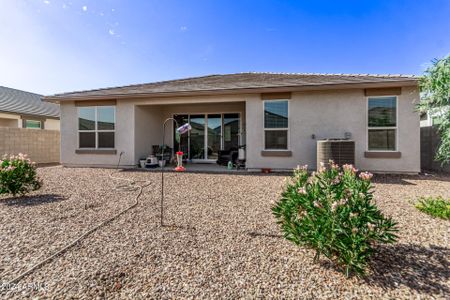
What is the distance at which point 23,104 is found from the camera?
691 inches

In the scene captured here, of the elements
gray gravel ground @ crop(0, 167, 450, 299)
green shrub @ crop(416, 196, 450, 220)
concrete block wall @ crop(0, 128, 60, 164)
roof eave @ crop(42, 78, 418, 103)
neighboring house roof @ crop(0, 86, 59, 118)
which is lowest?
gray gravel ground @ crop(0, 167, 450, 299)

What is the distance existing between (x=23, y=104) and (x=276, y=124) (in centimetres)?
2103

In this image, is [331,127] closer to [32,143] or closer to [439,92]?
[439,92]

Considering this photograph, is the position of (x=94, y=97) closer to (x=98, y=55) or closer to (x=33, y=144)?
(x=98, y=55)

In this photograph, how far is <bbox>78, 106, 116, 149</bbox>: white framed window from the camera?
375 inches

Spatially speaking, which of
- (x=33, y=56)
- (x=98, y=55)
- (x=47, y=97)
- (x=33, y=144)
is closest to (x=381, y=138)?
(x=98, y=55)

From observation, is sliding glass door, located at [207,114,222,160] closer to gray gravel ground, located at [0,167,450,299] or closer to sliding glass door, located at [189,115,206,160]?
sliding glass door, located at [189,115,206,160]

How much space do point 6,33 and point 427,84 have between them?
13.0m

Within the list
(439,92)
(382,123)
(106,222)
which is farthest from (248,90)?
(106,222)

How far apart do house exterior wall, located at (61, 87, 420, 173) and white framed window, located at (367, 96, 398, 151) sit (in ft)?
0.48

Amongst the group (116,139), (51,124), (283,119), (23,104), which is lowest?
(116,139)

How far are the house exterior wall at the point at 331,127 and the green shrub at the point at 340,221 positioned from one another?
5699 mm

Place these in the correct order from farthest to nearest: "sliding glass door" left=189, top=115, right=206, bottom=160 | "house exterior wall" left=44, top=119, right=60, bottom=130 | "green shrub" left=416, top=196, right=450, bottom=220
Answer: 1. "house exterior wall" left=44, top=119, right=60, bottom=130
2. "sliding glass door" left=189, top=115, right=206, bottom=160
3. "green shrub" left=416, top=196, right=450, bottom=220

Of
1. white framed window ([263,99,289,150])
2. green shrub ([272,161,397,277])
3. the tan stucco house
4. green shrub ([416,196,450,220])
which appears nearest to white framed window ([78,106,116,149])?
the tan stucco house
